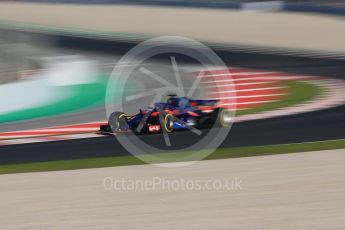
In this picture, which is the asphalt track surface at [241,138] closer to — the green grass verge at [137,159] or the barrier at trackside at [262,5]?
the green grass verge at [137,159]

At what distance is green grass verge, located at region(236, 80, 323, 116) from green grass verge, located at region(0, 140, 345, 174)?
3828 millimetres

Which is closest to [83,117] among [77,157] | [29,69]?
[77,157]

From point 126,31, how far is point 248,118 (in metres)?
17.7

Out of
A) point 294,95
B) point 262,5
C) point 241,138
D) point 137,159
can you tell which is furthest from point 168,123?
point 262,5

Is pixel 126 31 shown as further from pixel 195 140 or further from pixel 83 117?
pixel 195 140

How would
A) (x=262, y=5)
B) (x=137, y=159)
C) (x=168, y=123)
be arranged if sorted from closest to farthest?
(x=137, y=159), (x=168, y=123), (x=262, y=5)

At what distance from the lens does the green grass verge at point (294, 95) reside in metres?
15.0

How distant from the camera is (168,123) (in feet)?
38.9

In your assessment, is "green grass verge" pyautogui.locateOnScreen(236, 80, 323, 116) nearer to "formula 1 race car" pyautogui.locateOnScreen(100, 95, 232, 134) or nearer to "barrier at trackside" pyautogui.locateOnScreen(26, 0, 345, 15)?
"formula 1 race car" pyautogui.locateOnScreen(100, 95, 232, 134)

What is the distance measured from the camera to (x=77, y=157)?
420 inches

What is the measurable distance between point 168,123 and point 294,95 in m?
5.60

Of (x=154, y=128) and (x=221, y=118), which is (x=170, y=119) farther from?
(x=221, y=118)

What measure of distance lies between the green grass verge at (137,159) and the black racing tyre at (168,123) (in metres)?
1.35

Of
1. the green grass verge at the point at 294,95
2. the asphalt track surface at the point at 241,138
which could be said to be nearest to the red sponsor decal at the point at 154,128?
the asphalt track surface at the point at 241,138
